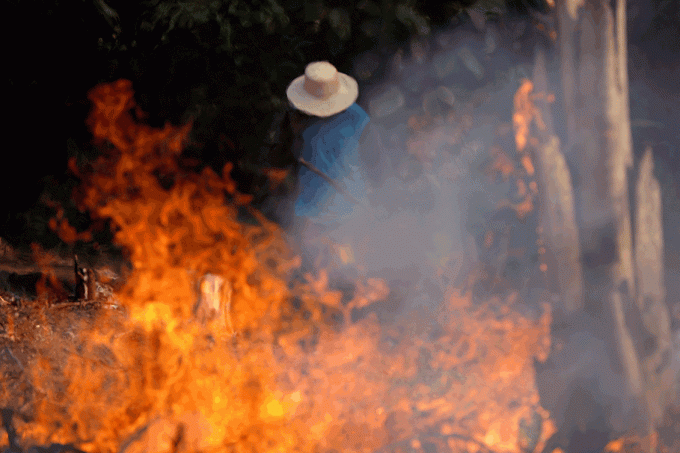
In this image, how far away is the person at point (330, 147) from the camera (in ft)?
11.0

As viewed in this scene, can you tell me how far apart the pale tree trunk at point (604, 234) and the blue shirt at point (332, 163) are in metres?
1.33

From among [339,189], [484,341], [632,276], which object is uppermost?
[632,276]

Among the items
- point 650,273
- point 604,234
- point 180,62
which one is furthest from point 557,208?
point 180,62

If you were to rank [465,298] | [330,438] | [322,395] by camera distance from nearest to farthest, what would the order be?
[330,438]
[322,395]
[465,298]

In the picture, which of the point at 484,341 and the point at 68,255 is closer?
the point at 484,341

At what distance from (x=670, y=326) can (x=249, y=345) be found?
9.59 feet

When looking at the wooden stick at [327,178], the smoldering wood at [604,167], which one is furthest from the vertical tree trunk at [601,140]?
the wooden stick at [327,178]

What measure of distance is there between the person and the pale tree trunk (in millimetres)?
1343

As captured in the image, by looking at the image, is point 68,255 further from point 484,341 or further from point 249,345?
point 484,341

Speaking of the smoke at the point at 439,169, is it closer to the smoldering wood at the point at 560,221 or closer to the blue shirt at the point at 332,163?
the blue shirt at the point at 332,163

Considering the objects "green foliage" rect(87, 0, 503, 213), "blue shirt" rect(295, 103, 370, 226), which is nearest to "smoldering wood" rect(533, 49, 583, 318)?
"blue shirt" rect(295, 103, 370, 226)

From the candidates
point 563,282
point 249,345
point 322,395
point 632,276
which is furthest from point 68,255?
point 632,276

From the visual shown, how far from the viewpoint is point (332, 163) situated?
3498 mm

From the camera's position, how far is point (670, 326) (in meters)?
2.73
